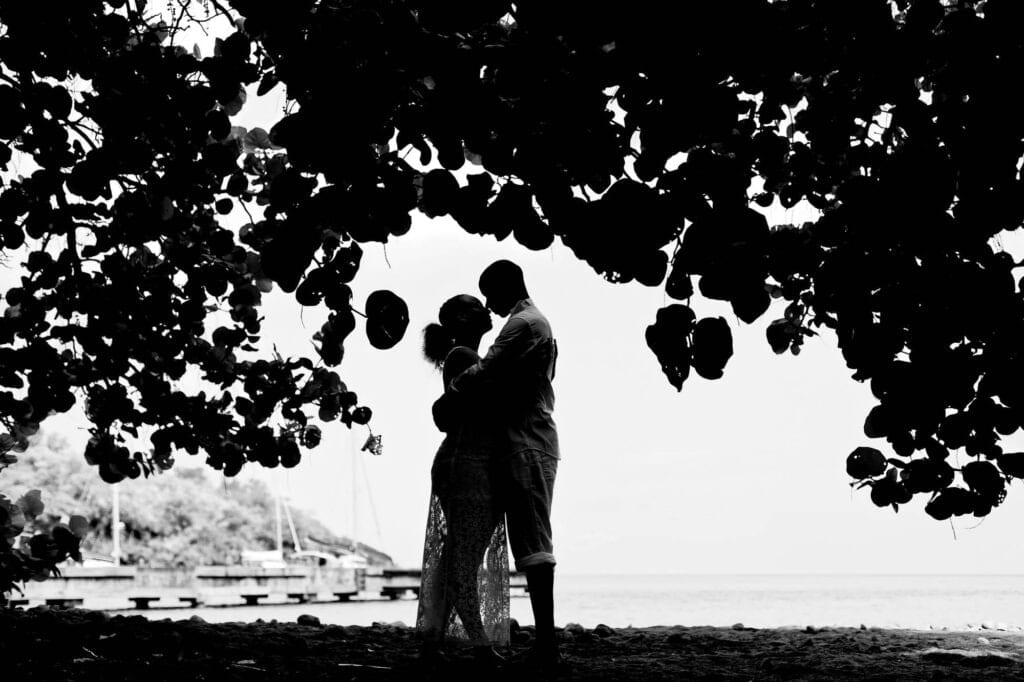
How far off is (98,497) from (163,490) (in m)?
6.01

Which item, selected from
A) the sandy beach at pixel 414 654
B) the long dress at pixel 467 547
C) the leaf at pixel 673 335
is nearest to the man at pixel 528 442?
the long dress at pixel 467 547

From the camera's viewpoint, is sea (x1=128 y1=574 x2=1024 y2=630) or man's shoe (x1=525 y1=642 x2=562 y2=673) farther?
sea (x1=128 y1=574 x2=1024 y2=630)

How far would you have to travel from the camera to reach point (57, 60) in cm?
368

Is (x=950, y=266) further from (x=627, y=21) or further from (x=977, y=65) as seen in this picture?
(x=627, y=21)

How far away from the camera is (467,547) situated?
14.2 ft

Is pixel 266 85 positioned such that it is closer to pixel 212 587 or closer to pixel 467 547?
pixel 467 547

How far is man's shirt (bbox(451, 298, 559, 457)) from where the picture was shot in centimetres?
414

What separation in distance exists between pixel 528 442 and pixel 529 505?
0.27 meters

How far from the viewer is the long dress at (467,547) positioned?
4312 mm

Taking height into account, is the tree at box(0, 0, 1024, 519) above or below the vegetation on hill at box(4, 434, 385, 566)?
below

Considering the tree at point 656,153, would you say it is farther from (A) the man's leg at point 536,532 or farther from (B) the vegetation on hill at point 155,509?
(B) the vegetation on hill at point 155,509

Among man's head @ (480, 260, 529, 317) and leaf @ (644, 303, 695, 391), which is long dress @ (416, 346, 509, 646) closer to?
man's head @ (480, 260, 529, 317)

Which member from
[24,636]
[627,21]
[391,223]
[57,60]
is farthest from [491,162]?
[24,636]

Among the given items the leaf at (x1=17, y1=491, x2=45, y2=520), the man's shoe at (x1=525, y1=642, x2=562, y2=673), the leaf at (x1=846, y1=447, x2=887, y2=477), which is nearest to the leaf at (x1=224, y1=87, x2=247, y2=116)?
the leaf at (x1=17, y1=491, x2=45, y2=520)
